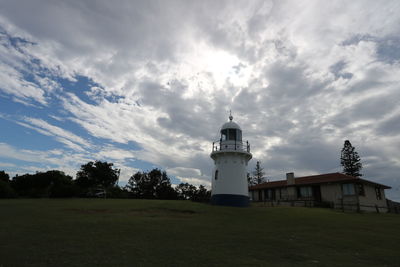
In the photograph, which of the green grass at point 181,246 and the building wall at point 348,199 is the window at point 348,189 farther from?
the green grass at point 181,246

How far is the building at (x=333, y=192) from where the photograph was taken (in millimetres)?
29944

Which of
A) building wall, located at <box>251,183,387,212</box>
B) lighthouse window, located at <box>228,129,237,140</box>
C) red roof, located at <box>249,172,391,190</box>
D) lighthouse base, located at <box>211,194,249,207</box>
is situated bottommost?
lighthouse base, located at <box>211,194,249,207</box>

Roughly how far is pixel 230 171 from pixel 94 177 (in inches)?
1092

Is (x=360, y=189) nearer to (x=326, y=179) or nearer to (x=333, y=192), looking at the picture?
(x=333, y=192)

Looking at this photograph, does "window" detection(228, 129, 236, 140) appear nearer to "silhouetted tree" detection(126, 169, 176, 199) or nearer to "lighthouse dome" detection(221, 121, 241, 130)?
"lighthouse dome" detection(221, 121, 241, 130)

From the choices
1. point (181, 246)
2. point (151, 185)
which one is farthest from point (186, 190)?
point (181, 246)

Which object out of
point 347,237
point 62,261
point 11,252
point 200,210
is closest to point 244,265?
A: point 62,261

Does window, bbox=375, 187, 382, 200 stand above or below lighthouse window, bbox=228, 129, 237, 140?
below

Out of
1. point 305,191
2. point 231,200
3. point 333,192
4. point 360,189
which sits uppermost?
point 360,189

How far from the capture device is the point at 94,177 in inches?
1757

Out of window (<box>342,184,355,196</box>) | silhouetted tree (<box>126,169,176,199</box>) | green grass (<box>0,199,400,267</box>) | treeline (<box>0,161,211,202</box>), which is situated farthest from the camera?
silhouetted tree (<box>126,169,176,199</box>)

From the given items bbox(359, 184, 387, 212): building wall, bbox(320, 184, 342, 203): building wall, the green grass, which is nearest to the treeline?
bbox(320, 184, 342, 203): building wall

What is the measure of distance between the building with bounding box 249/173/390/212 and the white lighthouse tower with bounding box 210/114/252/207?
8.80 meters

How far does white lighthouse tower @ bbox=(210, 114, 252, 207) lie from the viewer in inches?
1065
